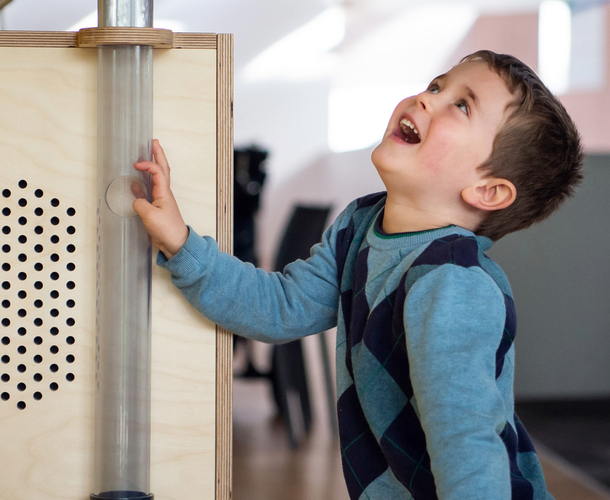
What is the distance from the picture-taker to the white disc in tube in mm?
709

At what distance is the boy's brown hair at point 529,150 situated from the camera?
33.0 inches

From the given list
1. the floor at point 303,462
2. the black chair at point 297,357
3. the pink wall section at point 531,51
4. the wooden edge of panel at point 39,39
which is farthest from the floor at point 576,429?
the wooden edge of panel at point 39,39

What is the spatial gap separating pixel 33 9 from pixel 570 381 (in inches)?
139

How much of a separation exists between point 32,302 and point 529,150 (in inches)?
24.2

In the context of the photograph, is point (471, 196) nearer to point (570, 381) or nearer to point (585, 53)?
point (570, 381)

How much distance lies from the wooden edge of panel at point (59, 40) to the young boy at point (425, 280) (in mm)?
125

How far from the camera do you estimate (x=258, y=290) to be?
84 centimetres

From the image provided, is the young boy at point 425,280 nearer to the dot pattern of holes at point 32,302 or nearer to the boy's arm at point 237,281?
the boy's arm at point 237,281

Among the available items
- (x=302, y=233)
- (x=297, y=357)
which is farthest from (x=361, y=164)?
(x=297, y=357)

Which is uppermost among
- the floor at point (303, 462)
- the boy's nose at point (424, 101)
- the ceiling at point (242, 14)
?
the ceiling at point (242, 14)

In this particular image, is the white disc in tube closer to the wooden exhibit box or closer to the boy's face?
the wooden exhibit box

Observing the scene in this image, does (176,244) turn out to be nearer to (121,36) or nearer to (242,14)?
(121,36)

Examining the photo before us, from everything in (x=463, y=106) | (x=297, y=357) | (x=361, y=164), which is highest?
(x=361, y=164)

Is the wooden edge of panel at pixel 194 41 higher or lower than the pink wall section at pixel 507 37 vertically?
lower
